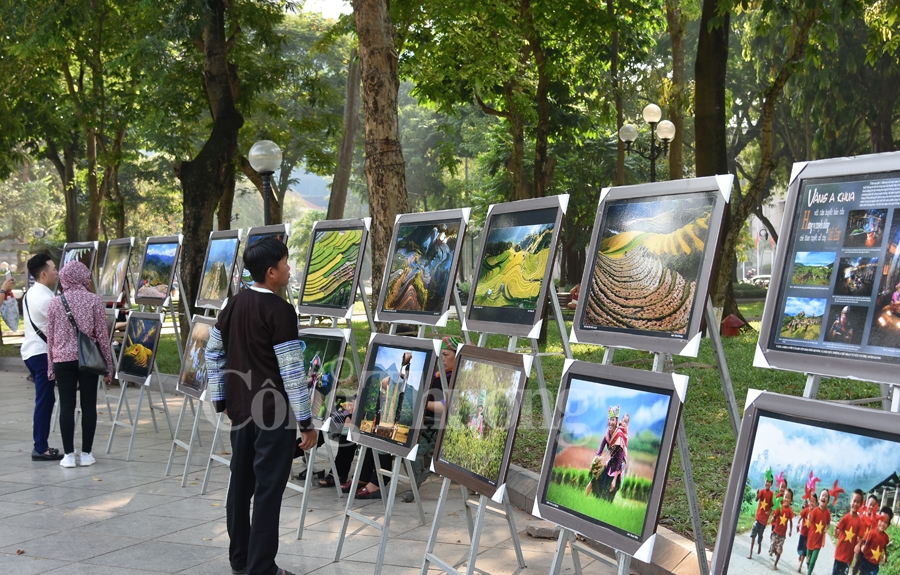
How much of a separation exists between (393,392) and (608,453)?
1.92m

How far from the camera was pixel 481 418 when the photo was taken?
170 inches

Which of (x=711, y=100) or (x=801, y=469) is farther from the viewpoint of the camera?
(x=711, y=100)

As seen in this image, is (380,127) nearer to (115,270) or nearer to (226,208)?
(115,270)

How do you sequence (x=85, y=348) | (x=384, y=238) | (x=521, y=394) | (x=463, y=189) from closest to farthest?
1. (x=521, y=394)
2. (x=85, y=348)
3. (x=384, y=238)
4. (x=463, y=189)

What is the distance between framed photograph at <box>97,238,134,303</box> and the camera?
32.0 feet

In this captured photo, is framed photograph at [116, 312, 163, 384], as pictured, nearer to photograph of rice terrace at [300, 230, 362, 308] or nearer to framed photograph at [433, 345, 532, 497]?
photograph of rice terrace at [300, 230, 362, 308]

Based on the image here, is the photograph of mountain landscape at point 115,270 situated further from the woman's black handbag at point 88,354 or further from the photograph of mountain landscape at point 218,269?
the woman's black handbag at point 88,354

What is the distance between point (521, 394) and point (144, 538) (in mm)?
3000

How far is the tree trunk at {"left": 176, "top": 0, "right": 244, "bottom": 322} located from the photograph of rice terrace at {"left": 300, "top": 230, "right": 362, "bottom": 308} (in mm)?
6506

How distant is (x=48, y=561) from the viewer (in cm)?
511

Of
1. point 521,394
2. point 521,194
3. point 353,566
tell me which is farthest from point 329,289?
point 521,194

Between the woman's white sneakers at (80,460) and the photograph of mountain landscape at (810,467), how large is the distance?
6509 millimetres

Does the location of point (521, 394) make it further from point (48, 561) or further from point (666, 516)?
point (48, 561)

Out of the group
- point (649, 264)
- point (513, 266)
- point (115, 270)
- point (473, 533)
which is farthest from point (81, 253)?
point (649, 264)
